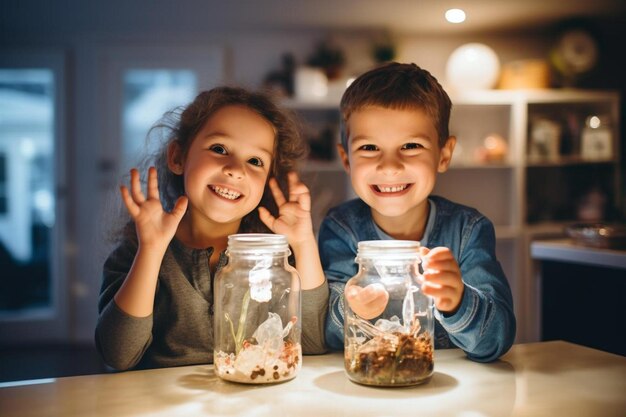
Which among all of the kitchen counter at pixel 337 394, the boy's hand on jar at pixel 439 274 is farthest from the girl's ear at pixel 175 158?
the boy's hand on jar at pixel 439 274

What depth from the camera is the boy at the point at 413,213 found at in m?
0.94

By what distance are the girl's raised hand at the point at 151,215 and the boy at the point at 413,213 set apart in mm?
318

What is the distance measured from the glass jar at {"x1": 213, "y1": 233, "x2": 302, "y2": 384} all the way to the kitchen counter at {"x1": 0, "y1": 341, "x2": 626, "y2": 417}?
26mm

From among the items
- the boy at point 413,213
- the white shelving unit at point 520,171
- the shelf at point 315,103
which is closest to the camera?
the boy at point 413,213

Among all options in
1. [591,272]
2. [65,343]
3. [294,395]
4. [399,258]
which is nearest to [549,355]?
[399,258]

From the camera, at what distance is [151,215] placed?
896mm

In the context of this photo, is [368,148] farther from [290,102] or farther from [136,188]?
[290,102]

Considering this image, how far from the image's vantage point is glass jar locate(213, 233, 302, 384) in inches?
33.0

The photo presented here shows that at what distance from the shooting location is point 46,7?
3.73 m

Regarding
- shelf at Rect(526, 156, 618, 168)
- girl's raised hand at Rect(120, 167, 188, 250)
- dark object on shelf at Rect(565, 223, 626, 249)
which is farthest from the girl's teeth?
shelf at Rect(526, 156, 618, 168)

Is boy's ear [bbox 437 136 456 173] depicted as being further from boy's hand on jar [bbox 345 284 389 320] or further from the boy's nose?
boy's hand on jar [bbox 345 284 389 320]

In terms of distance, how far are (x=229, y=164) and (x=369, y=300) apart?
0.39 m

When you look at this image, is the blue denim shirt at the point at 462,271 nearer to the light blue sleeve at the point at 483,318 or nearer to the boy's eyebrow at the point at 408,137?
the light blue sleeve at the point at 483,318

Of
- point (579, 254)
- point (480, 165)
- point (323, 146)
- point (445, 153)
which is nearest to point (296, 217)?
point (445, 153)
